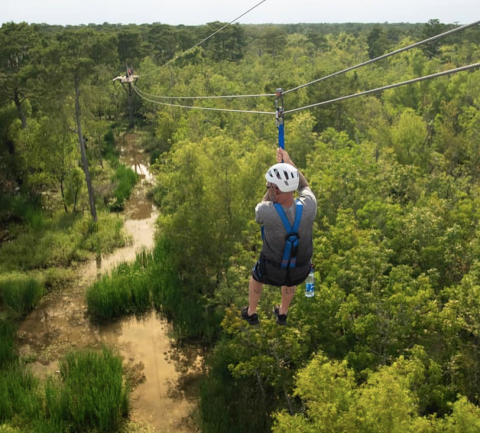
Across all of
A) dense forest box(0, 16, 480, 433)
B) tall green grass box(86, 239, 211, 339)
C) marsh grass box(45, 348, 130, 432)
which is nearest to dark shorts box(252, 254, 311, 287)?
dense forest box(0, 16, 480, 433)

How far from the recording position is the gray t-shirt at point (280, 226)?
595cm

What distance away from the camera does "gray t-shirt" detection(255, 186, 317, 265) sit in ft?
19.5

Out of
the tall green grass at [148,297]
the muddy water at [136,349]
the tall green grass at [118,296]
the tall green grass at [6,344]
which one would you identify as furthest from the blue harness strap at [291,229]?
the tall green grass at [118,296]

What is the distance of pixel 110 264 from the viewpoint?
24453 mm

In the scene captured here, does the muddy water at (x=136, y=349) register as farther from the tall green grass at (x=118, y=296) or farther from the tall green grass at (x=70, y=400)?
the tall green grass at (x=70, y=400)

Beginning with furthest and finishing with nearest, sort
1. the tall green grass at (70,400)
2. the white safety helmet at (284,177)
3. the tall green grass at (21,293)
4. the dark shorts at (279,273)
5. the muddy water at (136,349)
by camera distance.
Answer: the tall green grass at (21,293), the muddy water at (136,349), the tall green grass at (70,400), the dark shorts at (279,273), the white safety helmet at (284,177)

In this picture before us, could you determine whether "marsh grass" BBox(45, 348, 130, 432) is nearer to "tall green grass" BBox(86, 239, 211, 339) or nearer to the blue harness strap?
"tall green grass" BBox(86, 239, 211, 339)

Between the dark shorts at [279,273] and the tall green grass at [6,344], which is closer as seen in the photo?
the dark shorts at [279,273]

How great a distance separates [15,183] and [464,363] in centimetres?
3246

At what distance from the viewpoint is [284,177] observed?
5.67 meters

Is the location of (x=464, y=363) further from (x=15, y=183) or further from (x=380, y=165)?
(x=15, y=183)

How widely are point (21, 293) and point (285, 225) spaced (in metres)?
18.3

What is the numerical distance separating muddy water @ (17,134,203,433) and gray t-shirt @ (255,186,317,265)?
1104 centimetres

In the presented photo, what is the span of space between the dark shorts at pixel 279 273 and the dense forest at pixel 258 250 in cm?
298
